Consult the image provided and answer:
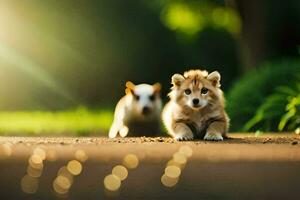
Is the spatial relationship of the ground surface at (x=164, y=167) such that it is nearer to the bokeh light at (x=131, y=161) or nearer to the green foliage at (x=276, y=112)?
the bokeh light at (x=131, y=161)

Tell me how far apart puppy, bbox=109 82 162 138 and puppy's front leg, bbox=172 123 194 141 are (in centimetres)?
171

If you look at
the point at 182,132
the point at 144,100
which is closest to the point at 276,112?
the point at 144,100

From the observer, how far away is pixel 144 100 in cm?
1343

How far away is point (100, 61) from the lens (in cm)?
2853

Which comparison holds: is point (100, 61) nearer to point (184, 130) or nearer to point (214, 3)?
point (214, 3)

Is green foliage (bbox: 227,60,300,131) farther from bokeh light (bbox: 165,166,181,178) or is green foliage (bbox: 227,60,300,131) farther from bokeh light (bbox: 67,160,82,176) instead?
bokeh light (bbox: 165,166,181,178)

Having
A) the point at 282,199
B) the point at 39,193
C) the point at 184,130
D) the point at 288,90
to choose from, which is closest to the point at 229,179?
the point at 282,199

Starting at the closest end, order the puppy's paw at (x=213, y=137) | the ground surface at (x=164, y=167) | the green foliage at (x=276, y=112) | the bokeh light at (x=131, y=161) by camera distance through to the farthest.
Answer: the ground surface at (x=164, y=167), the bokeh light at (x=131, y=161), the puppy's paw at (x=213, y=137), the green foliage at (x=276, y=112)

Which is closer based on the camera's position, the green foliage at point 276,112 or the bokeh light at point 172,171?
the bokeh light at point 172,171

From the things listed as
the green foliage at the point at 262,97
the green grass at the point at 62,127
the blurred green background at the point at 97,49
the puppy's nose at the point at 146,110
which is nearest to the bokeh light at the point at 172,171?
the puppy's nose at the point at 146,110

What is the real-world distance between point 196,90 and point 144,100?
195cm

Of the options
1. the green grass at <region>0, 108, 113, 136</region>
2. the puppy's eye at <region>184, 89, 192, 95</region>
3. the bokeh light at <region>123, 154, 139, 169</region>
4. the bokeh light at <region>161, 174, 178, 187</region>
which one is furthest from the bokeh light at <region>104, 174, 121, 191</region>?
the green grass at <region>0, 108, 113, 136</region>

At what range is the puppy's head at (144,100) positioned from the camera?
43.8 feet

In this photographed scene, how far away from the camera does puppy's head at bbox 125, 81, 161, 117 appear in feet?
43.8
